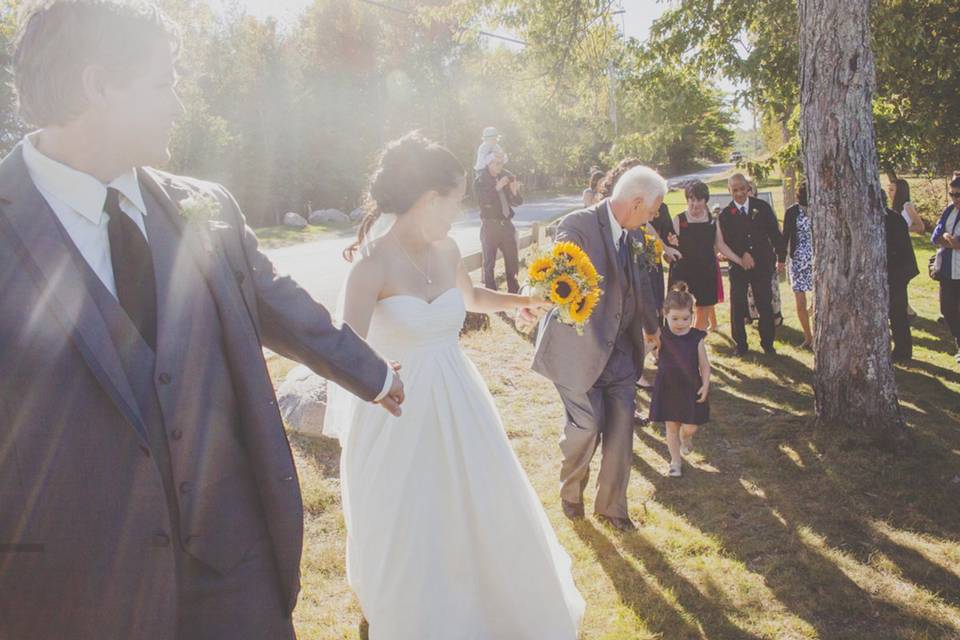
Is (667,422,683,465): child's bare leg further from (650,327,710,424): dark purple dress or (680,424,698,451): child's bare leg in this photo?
(680,424,698,451): child's bare leg

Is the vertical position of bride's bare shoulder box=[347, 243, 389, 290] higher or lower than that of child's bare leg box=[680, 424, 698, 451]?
higher

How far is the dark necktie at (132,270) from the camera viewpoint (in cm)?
188

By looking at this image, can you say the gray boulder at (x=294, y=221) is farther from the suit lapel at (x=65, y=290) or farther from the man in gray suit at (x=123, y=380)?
the suit lapel at (x=65, y=290)

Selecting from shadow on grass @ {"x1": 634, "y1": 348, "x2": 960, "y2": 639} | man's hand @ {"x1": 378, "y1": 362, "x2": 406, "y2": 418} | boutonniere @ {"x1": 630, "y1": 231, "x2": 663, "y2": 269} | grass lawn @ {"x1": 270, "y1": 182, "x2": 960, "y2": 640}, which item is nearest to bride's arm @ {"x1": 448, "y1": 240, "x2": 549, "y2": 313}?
boutonniere @ {"x1": 630, "y1": 231, "x2": 663, "y2": 269}

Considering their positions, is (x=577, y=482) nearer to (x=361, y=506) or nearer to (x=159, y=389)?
(x=361, y=506)

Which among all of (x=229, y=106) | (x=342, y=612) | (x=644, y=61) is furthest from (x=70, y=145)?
(x=229, y=106)

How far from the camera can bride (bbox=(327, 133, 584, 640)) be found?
3289 millimetres

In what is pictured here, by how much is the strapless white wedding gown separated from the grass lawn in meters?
0.20

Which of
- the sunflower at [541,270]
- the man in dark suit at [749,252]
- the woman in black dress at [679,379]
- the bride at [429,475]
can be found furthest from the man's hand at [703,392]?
the man in dark suit at [749,252]

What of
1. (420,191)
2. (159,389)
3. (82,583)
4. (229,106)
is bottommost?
(82,583)

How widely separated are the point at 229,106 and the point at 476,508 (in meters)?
30.0

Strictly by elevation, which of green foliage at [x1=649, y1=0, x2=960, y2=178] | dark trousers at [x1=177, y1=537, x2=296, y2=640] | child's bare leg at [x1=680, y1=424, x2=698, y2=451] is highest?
green foliage at [x1=649, y1=0, x2=960, y2=178]

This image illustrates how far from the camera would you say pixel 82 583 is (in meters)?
1.79

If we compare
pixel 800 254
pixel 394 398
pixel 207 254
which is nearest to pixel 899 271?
pixel 800 254
